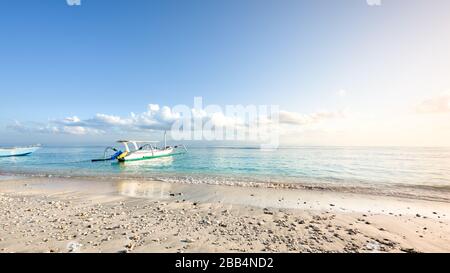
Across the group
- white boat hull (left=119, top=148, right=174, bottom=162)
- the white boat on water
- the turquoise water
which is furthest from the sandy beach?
the white boat on water

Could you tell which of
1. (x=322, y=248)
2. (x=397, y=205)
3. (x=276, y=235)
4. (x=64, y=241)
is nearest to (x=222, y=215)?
(x=276, y=235)

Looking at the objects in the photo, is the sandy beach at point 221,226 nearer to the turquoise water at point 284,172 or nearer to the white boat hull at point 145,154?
the turquoise water at point 284,172

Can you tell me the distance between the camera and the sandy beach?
19.2 feet

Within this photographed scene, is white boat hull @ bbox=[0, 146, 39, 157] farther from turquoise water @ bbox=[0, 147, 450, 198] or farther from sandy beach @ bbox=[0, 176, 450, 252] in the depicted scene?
sandy beach @ bbox=[0, 176, 450, 252]

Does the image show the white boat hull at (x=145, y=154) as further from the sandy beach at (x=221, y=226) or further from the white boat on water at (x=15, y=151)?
the white boat on water at (x=15, y=151)

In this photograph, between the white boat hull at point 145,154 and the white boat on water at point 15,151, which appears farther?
the white boat on water at point 15,151

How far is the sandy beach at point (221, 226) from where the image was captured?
5.85 metres

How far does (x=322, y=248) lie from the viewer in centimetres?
581

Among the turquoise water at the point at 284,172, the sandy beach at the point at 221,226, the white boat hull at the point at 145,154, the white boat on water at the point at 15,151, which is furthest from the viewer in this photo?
the white boat on water at the point at 15,151

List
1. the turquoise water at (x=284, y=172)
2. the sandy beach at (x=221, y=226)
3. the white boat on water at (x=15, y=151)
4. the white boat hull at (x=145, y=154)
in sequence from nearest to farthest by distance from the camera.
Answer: the sandy beach at (x=221, y=226)
the turquoise water at (x=284, y=172)
the white boat hull at (x=145, y=154)
the white boat on water at (x=15, y=151)

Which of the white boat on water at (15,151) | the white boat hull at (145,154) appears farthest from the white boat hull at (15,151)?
the white boat hull at (145,154)

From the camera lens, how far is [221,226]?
7402mm

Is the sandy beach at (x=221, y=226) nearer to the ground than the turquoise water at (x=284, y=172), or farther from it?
farther from it
